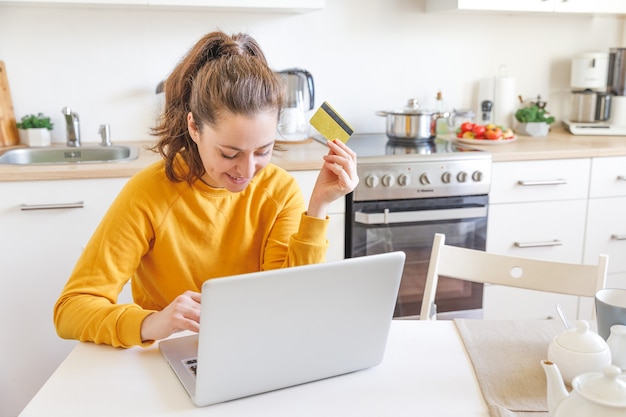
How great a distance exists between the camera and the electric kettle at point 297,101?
8.96 ft

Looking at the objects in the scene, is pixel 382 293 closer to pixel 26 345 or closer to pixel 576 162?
pixel 26 345

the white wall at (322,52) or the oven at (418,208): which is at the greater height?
the white wall at (322,52)

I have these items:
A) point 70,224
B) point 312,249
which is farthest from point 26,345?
point 312,249

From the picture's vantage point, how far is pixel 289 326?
0.97 m

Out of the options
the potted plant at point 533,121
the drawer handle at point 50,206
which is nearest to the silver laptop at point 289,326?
the drawer handle at point 50,206

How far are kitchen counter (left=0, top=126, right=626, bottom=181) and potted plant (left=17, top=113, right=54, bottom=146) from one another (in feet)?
1.04

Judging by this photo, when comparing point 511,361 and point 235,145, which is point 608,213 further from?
point 235,145

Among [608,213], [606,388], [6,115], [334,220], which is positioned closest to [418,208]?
[334,220]

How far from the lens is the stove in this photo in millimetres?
2463

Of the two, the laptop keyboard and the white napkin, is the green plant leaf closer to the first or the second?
the laptop keyboard

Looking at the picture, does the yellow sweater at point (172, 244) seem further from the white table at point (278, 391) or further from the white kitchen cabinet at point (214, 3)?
the white kitchen cabinet at point (214, 3)

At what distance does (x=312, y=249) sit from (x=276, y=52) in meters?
1.71

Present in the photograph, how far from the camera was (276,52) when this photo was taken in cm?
291

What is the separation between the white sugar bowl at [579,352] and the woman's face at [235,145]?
2.03 feet
